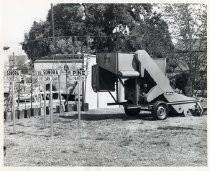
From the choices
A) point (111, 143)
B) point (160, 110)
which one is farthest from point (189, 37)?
point (111, 143)

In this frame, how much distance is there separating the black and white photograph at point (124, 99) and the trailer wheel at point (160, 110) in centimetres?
4

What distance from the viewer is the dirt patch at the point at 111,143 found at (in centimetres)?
972

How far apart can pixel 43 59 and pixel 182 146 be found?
14319 millimetres

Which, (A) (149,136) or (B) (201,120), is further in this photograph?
(B) (201,120)

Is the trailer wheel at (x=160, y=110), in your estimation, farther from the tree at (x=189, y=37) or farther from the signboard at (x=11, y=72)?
the signboard at (x=11, y=72)

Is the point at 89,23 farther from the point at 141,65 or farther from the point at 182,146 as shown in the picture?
the point at 182,146

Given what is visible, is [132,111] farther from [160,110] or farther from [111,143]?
[111,143]

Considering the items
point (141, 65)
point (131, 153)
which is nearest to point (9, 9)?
point (131, 153)

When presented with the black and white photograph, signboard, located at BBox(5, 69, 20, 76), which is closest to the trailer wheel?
the black and white photograph

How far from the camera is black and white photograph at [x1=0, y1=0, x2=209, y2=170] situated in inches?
403

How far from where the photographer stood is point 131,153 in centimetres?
1039

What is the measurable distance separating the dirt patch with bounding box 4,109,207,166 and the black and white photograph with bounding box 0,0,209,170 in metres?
0.02

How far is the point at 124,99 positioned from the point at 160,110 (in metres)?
2.01

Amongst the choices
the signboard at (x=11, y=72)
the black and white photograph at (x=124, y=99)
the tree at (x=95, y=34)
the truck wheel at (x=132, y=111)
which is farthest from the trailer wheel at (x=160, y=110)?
the signboard at (x=11, y=72)
